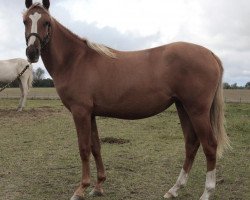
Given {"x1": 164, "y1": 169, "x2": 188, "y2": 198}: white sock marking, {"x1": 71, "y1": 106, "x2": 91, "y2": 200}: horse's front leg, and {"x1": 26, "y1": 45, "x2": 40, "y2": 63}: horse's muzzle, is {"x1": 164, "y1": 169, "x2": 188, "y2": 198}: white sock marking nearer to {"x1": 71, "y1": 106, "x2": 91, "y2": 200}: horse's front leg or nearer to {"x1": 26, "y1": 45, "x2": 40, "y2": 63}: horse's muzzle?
{"x1": 71, "y1": 106, "x2": 91, "y2": 200}: horse's front leg

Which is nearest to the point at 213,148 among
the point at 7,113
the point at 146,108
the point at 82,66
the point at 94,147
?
the point at 146,108

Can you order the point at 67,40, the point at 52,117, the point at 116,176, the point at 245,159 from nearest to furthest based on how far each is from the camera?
the point at 67,40, the point at 116,176, the point at 245,159, the point at 52,117

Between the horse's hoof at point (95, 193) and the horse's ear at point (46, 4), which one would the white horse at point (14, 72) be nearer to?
the horse's hoof at point (95, 193)

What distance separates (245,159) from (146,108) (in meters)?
3.00

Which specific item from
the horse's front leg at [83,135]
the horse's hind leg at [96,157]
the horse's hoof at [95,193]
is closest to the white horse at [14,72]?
the horse's hind leg at [96,157]

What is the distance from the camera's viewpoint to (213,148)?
15.7ft

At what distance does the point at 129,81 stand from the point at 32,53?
1253 mm

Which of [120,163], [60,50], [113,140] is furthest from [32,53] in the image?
[113,140]

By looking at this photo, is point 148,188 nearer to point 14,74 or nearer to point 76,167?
point 76,167

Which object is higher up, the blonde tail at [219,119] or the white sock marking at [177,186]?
the blonde tail at [219,119]

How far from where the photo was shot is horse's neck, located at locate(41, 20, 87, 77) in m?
4.99

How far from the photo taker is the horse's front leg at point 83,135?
4785 mm

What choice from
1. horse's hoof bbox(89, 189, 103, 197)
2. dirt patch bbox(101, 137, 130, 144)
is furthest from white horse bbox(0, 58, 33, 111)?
horse's hoof bbox(89, 189, 103, 197)

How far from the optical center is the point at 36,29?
15.0 ft
